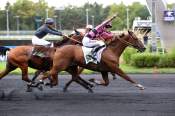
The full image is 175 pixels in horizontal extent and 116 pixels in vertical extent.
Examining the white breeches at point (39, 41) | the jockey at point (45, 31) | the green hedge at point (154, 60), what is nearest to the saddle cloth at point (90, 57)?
the jockey at point (45, 31)

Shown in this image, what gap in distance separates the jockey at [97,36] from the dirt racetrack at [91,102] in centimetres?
150

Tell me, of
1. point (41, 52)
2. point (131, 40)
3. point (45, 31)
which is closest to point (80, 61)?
point (41, 52)

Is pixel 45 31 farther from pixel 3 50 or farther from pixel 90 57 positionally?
pixel 3 50

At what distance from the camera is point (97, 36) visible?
634 inches

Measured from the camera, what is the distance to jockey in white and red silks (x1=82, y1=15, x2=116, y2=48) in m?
15.6

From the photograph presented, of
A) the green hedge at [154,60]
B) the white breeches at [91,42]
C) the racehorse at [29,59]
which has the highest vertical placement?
the white breeches at [91,42]

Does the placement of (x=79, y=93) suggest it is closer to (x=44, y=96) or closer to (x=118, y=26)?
(x=44, y=96)

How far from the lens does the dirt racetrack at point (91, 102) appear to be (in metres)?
11.2

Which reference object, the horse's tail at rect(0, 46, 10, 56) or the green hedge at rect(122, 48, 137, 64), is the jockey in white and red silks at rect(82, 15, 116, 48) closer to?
the horse's tail at rect(0, 46, 10, 56)

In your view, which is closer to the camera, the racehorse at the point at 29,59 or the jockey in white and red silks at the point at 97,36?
the jockey in white and red silks at the point at 97,36

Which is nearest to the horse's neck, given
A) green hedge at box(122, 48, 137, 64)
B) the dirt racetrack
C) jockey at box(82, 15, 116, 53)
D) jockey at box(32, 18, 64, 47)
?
jockey at box(82, 15, 116, 53)

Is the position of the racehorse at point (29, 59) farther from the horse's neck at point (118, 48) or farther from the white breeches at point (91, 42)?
the horse's neck at point (118, 48)

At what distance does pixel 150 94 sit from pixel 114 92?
122cm

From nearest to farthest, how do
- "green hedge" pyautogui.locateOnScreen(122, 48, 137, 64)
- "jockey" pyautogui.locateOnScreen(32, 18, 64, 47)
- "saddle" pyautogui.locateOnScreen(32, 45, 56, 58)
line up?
"jockey" pyautogui.locateOnScreen(32, 18, 64, 47)
"saddle" pyautogui.locateOnScreen(32, 45, 56, 58)
"green hedge" pyautogui.locateOnScreen(122, 48, 137, 64)
